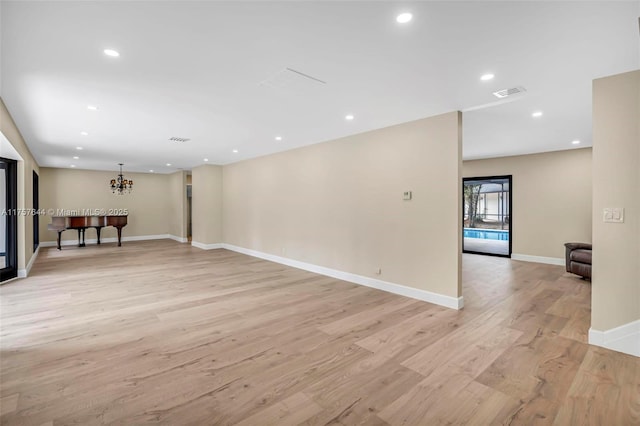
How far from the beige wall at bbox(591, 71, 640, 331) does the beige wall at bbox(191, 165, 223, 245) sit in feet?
28.8

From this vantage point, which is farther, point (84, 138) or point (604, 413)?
point (84, 138)

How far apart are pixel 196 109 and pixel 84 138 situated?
3288mm

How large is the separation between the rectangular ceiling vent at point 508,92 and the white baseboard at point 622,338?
2.50 m

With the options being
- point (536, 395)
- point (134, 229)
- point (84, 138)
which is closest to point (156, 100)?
point (84, 138)

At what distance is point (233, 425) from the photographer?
1.90 m

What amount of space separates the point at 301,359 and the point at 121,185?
10.1m

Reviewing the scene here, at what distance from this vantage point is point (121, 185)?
33.4ft

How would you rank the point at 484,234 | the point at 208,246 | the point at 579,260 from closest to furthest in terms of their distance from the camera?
the point at 579,260 < the point at 208,246 < the point at 484,234

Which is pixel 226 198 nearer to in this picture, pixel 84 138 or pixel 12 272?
pixel 84 138

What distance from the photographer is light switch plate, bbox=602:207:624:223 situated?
2859 millimetres

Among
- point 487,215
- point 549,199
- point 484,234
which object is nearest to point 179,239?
point 487,215

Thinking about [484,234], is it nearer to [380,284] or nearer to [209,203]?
[380,284]

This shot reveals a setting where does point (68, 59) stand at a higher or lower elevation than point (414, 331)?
higher

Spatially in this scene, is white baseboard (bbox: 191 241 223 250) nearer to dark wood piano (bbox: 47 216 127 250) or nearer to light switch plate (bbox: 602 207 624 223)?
dark wood piano (bbox: 47 216 127 250)
